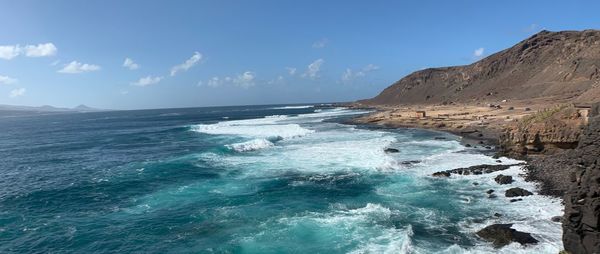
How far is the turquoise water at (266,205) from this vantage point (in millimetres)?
20377

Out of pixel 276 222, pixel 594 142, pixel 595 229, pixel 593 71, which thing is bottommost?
pixel 276 222

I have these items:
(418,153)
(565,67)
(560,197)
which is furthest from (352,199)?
(565,67)

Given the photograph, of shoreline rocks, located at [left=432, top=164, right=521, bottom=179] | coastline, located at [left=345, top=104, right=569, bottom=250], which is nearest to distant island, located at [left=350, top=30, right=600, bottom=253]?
coastline, located at [left=345, top=104, right=569, bottom=250]

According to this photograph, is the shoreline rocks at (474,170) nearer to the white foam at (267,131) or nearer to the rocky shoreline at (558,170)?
the rocky shoreline at (558,170)

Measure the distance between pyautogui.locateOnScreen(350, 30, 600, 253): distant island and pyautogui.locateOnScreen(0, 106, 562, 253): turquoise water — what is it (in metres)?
2.98

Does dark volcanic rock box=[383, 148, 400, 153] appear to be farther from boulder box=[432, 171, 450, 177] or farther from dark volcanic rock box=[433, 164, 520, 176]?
boulder box=[432, 171, 450, 177]

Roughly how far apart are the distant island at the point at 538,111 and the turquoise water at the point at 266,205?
9.79 ft

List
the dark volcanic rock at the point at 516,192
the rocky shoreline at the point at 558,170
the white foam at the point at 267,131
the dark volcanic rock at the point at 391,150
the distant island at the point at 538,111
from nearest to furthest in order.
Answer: the rocky shoreline at the point at 558,170
the distant island at the point at 538,111
the dark volcanic rock at the point at 516,192
the dark volcanic rock at the point at 391,150
the white foam at the point at 267,131

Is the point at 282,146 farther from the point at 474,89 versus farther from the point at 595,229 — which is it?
the point at 474,89

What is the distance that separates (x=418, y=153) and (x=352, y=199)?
19.3 meters

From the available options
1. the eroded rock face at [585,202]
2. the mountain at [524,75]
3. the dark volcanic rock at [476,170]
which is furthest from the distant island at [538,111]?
the dark volcanic rock at [476,170]

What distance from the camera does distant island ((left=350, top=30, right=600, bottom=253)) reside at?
49.1ft

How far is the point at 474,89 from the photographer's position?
14025 centimetres

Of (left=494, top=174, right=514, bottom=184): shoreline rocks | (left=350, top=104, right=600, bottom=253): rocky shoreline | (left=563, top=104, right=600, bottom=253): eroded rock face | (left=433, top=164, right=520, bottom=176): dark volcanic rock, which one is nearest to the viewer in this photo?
(left=563, top=104, right=600, bottom=253): eroded rock face
